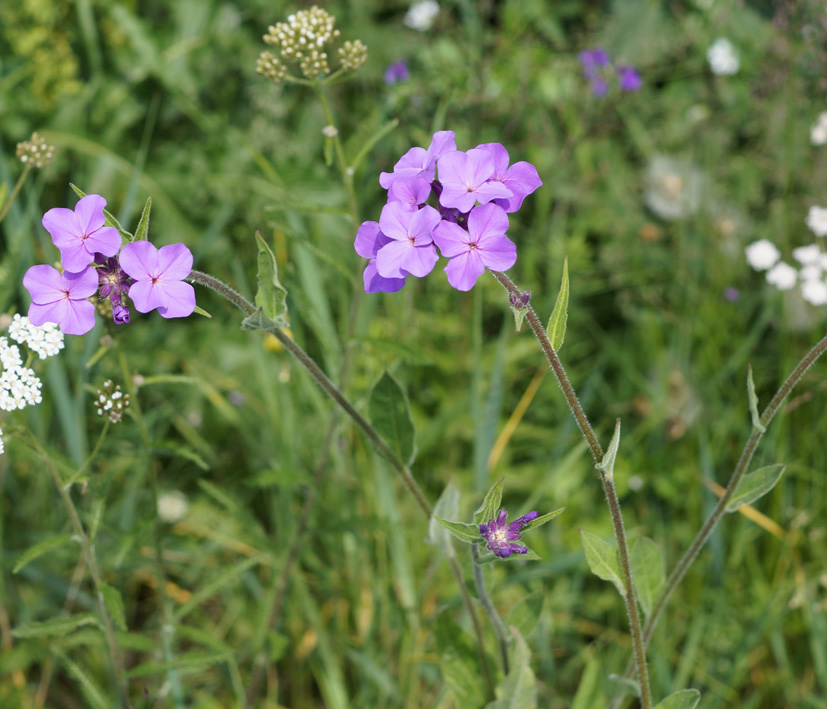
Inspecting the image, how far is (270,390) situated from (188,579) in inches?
31.5

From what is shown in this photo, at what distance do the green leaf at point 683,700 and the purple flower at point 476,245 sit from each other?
0.91 m

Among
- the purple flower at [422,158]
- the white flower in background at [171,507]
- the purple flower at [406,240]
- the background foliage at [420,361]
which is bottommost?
the white flower in background at [171,507]

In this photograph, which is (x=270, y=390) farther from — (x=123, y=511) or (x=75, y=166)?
(x=75, y=166)

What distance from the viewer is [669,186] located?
13.3 feet

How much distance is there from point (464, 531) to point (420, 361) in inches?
28.7

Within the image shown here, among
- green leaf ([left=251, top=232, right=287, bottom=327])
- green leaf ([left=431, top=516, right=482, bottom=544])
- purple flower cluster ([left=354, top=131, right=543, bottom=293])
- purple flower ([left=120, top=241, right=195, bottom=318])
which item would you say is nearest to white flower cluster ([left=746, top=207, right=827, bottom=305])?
purple flower cluster ([left=354, top=131, right=543, bottom=293])

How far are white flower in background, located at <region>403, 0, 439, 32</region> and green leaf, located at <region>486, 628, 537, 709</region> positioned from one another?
9.90ft

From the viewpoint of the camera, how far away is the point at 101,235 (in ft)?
4.25

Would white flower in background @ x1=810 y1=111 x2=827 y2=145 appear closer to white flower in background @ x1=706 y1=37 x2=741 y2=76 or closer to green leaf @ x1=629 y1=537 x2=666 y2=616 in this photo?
white flower in background @ x1=706 y1=37 x2=741 y2=76

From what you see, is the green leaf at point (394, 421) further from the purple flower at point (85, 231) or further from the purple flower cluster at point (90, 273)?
the purple flower at point (85, 231)

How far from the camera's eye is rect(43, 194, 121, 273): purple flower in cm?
129

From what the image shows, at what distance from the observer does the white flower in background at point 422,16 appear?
376cm

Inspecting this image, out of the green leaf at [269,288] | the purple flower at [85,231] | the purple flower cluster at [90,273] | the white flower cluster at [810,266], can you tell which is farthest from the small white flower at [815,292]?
the purple flower at [85,231]

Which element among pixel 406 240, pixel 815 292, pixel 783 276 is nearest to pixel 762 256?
pixel 783 276
